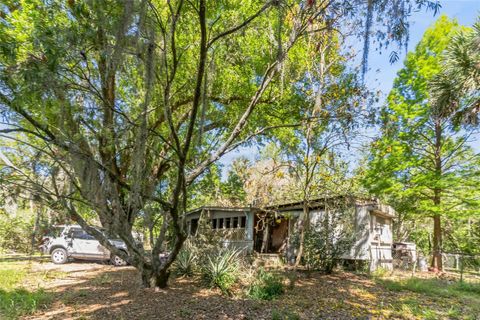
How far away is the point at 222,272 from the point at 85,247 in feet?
27.4

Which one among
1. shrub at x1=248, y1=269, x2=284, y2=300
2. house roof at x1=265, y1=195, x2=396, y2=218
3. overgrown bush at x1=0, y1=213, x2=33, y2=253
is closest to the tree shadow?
shrub at x1=248, y1=269, x2=284, y2=300

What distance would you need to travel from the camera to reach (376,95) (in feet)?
27.5

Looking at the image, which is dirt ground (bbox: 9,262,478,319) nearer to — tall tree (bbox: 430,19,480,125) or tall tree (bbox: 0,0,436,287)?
tall tree (bbox: 0,0,436,287)

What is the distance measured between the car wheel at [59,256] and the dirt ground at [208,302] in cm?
423

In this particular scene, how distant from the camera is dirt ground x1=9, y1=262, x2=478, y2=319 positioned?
543 cm

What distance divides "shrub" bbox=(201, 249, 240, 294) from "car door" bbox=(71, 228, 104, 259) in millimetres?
7083

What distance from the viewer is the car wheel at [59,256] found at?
12.4 metres

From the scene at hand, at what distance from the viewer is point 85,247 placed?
12820 millimetres

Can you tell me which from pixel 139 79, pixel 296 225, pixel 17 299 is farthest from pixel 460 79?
pixel 17 299

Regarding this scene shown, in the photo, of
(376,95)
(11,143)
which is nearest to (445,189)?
(376,95)

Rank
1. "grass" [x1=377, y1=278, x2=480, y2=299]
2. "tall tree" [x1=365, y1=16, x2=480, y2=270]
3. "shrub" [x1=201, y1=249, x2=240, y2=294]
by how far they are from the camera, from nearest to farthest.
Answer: "shrub" [x1=201, y1=249, x2=240, y2=294] → "grass" [x1=377, y1=278, x2=480, y2=299] → "tall tree" [x1=365, y1=16, x2=480, y2=270]

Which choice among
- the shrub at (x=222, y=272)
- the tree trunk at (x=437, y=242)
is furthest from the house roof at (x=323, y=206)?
the shrub at (x=222, y=272)

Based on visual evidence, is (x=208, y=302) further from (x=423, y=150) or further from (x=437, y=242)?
(x=423, y=150)

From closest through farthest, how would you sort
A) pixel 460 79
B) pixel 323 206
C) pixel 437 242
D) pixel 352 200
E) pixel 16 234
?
pixel 460 79 < pixel 352 200 < pixel 323 206 < pixel 437 242 < pixel 16 234
